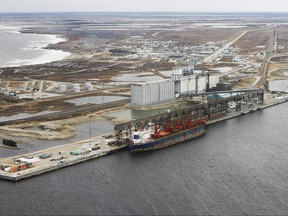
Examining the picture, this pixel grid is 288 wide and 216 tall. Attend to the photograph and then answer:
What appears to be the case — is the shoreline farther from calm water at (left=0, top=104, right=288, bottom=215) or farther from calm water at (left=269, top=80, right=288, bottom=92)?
calm water at (left=0, top=104, right=288, bottom=215)

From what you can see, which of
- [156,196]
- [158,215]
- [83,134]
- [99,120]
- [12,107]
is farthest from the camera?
[12,107]

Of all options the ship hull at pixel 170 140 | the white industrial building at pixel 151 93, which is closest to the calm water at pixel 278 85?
the white industrial building at pixel 151 93

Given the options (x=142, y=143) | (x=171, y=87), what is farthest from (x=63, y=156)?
(x=171, y=87)

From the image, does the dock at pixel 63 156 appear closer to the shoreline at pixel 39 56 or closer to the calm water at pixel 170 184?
→ the calm water at pixel 170 184

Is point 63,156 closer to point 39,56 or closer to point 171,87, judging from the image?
point 171,87

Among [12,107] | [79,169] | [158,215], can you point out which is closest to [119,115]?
[12,107]

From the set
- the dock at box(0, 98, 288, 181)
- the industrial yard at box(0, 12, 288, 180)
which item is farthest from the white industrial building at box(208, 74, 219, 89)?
the dock at box(0, 98, 288, 181)

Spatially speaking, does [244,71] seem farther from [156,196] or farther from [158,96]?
[156,196]
